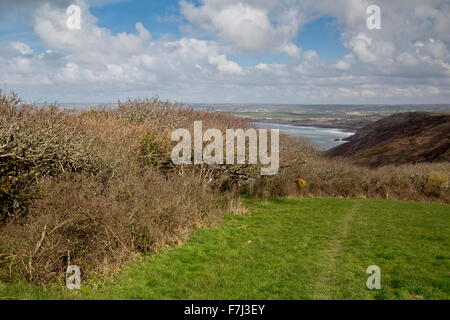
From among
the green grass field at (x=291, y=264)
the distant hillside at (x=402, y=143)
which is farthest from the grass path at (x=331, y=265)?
the distant hillside at (x=402, y=143)

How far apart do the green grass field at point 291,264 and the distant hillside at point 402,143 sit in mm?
63717

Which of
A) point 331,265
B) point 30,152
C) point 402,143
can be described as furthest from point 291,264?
point 402,143

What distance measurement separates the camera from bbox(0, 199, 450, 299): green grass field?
911 centimetres

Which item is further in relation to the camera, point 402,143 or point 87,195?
point 402,143

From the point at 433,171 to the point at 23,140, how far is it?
123 ft

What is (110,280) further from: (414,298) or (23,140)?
(414,298)

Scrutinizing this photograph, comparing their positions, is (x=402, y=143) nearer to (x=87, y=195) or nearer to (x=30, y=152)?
(x=30, y=152)

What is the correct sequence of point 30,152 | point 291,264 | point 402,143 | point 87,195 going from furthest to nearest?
point 402,143 → point 30,152 → point 87,195 → point 291,264

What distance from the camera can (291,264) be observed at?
37.6ft

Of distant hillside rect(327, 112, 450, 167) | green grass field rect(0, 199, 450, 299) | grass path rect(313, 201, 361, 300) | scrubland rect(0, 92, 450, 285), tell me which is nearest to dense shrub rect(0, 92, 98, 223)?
scrubland rect(0, 92, 450, 285)

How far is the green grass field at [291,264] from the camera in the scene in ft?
29.9

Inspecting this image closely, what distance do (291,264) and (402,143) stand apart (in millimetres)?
98152

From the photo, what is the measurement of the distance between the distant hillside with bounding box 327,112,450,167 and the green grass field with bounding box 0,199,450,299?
6372 centimetres
